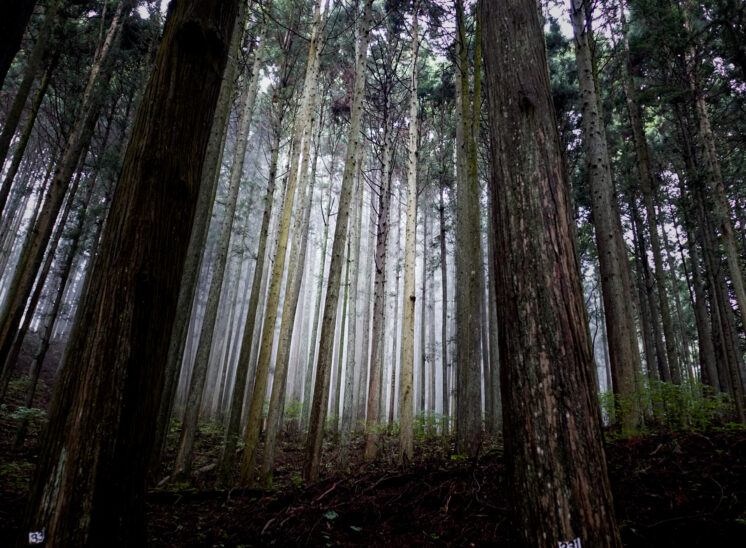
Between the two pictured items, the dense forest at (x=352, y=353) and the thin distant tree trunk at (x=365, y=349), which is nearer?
the dense forest at (x=352, y=353)

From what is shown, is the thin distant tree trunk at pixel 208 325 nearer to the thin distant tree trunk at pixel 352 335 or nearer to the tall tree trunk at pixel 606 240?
the thin distant tree trunk at pixel 352 335

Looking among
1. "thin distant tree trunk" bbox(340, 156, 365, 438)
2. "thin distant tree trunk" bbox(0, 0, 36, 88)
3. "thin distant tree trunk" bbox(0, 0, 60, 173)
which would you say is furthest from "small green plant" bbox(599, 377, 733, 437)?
"thin distant tree trunk" bbox(0, 0, 60, 173)

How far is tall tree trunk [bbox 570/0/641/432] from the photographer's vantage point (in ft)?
18.9

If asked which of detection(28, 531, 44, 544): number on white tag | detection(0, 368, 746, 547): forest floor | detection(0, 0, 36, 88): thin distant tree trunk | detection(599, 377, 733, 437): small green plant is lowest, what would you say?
detection(0, 368, 746, 547): forest floor

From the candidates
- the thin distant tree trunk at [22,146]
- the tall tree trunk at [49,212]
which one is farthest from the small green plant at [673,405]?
the thin distant tree trunk at [22,146]

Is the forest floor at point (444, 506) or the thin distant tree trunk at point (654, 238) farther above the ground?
the thin distant tree trunk at point (654, 238)

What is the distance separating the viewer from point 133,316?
4.12ft

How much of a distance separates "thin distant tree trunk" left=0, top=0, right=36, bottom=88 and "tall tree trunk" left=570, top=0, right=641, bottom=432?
7.28 m

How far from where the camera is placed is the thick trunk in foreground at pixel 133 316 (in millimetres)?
1096

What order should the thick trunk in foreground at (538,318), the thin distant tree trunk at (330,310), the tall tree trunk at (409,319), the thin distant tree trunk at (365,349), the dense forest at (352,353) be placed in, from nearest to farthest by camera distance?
the dense forest at (352,353)
the thick trunk in foreground at (538,318)
the thin distant tree trunk at (330,310)
the tall tree trunk at (409,319)
the thin distant tree trunk at (365,349)

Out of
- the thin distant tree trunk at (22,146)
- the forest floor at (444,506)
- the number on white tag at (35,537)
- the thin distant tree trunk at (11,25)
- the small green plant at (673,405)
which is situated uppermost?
the thin distant tree trunk at (22,146)

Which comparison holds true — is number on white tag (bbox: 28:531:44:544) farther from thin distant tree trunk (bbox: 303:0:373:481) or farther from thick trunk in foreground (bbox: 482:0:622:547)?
thin distant tree trunk (bbox: 303:0:373:481)

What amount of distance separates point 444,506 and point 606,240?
5.32 meters

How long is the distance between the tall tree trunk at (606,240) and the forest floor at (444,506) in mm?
1386
